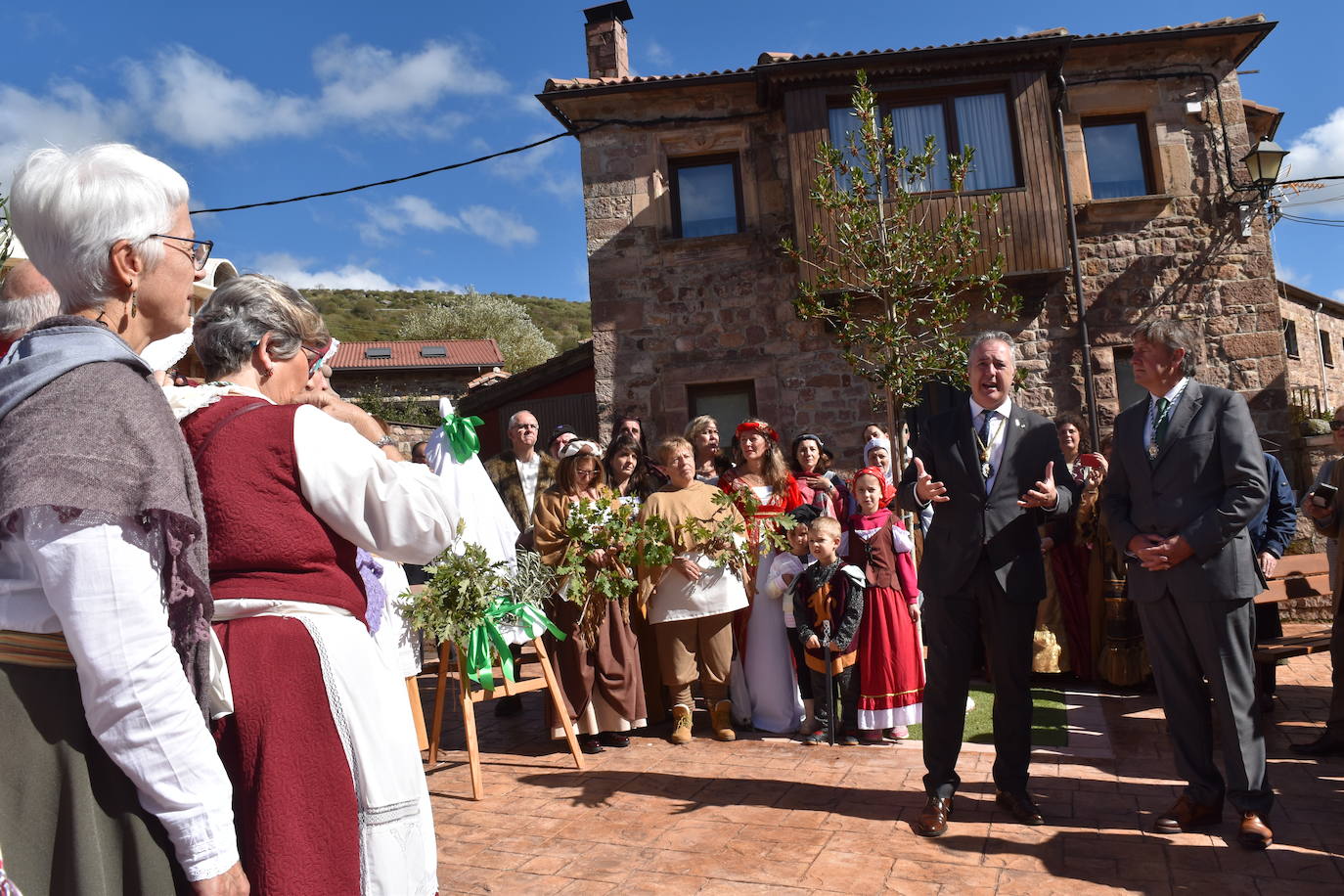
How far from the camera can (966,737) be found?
537 centimetres

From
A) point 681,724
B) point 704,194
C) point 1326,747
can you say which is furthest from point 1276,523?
point 704,194

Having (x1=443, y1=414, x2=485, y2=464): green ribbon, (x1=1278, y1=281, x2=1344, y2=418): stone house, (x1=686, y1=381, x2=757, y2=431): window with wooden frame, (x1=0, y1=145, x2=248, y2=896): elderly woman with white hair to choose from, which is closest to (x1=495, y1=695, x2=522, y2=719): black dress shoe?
(x1=443, y1=414, x2=485, y2=464): green ribbon

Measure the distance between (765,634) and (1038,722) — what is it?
1797 millimetres

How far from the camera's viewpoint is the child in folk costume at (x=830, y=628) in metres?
5.49

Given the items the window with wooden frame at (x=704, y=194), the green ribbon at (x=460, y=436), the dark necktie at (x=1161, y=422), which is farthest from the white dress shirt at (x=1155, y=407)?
the window with wooden frame at (x=704, y=194)

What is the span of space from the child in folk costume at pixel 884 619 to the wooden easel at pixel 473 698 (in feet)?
5.89

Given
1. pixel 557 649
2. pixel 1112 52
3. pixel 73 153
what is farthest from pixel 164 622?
pixel 1112 52

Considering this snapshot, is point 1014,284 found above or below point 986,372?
above

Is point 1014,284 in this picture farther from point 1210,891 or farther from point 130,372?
point 130,372

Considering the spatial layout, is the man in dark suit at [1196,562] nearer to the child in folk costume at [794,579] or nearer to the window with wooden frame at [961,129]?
the child in folk costume at [794,579]

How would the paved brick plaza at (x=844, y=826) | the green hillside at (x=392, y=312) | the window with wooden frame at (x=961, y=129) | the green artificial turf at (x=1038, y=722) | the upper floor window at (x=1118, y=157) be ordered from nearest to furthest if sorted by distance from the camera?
the paved brick plaza at (x=844, y=826)
the green artificial turf at (x=1038, y=722)
the window with wooden frame at (x=961, y=129)
the upper floor window at (x=1118, y=157)
the green hillside at (x=392, y=312)

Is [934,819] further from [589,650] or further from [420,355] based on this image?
[420,355]

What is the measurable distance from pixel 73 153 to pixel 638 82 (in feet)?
36.3

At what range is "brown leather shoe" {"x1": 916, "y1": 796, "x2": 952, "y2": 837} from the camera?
376cm
